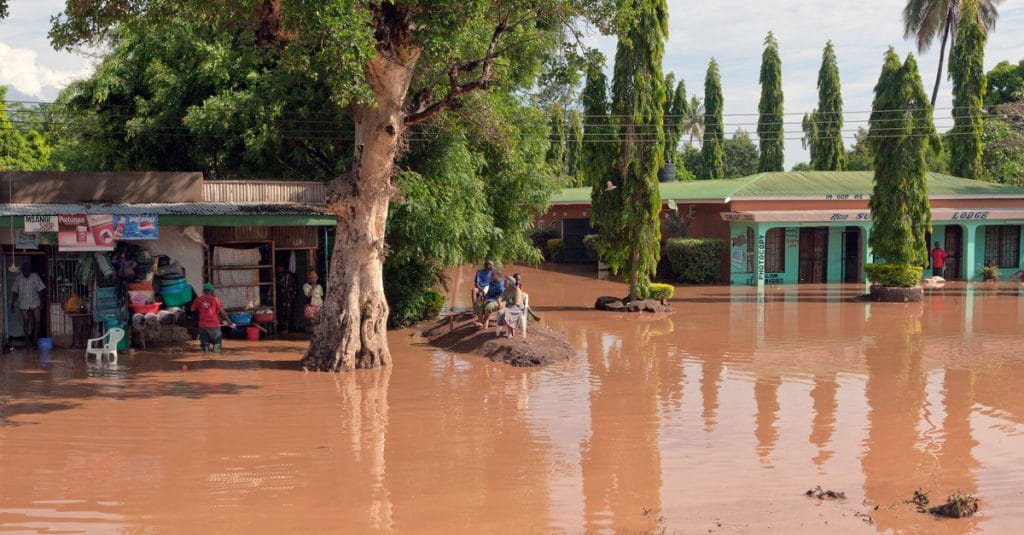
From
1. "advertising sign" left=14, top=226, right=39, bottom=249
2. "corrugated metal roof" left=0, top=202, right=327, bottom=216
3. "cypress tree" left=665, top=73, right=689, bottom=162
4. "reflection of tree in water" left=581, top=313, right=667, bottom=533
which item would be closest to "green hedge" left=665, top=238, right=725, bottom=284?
"reflection of tree in water" left=581, top=313, right=667, bottom=533

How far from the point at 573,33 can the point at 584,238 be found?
24540 millimetres

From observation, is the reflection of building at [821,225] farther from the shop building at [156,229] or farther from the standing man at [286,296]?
the shop building at [156,229]

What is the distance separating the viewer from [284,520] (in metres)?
8.30

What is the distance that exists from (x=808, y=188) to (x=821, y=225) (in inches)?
76.2

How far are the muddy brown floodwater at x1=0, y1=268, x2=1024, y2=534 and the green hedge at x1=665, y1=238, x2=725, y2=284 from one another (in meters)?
14.7

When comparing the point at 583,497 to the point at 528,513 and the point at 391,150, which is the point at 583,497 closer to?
the point at 528,513

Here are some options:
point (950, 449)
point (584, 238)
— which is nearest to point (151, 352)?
point (950, 449)

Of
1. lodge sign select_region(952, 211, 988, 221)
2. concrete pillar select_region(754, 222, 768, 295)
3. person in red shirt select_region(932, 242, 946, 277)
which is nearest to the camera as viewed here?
concrete pillar select_region(754, 222, 768, 295)

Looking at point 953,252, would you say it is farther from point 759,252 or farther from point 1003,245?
point 759,252

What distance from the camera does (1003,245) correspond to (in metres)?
35.3

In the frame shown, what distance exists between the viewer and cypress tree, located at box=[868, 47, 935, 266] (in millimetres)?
27719

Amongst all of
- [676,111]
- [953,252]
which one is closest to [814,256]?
[953,252]

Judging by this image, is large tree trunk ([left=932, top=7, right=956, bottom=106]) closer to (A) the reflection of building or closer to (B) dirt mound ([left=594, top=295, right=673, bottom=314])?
(A) the reflection of building

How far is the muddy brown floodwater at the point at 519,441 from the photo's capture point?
857 cm
